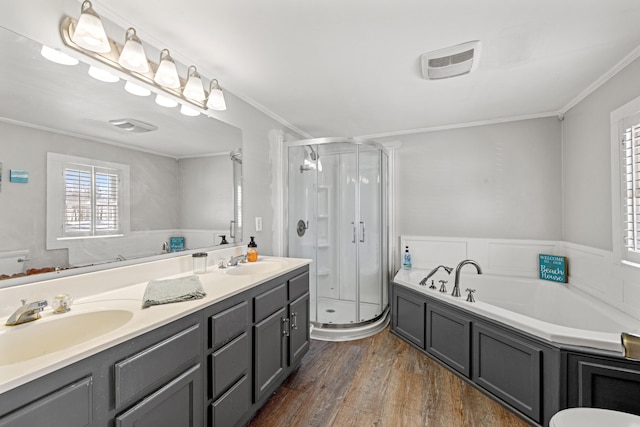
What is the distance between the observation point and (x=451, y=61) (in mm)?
1921

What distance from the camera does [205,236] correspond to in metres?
2.05

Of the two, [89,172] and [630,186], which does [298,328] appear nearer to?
[89,172]

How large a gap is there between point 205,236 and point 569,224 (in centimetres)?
335

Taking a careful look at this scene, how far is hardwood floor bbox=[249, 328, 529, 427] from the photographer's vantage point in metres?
1.77

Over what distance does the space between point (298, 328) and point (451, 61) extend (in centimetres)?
218

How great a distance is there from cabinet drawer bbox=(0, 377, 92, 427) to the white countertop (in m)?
0.08

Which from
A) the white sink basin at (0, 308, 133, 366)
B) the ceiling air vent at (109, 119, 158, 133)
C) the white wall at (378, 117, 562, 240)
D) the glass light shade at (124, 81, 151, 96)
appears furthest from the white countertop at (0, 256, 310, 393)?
the white wall at (378, 117, 562, 240)

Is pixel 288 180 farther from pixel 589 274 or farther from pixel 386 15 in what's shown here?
pixel 589 274

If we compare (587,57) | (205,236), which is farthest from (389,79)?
(205,236)

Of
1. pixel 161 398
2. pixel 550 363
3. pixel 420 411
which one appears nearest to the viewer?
pixel 161 398

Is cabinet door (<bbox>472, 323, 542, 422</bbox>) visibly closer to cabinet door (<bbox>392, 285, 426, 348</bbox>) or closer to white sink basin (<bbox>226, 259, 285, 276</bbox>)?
cabinet door (<bbox>392, 285, 426, 348</bbox>)

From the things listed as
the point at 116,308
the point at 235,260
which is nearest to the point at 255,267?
the point at 235,260

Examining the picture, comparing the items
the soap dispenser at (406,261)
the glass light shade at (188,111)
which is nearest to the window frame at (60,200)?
the glass light shade at (188,111)

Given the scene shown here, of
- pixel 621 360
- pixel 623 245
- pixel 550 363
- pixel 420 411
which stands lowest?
pixel 420 411
